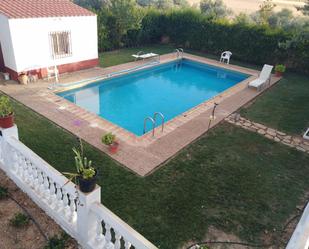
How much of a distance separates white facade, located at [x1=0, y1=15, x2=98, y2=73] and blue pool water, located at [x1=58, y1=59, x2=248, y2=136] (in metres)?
2.57

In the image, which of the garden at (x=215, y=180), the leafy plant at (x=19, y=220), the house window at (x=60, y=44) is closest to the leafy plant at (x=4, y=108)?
the leafy plant at (x=19, y=220)

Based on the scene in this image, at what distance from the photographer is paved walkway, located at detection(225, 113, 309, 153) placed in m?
10.7

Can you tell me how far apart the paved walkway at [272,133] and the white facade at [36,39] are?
35.3 ft

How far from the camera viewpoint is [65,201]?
18.2 ft

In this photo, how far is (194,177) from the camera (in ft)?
27.3

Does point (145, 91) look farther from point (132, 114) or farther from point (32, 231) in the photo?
point (32, 231)

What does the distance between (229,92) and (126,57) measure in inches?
383

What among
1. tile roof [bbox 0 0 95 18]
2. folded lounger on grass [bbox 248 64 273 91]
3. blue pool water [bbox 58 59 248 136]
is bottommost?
blue pool water [bbox 58 59 248 136]

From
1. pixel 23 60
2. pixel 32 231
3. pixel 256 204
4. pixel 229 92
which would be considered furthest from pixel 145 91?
pixel 32 231

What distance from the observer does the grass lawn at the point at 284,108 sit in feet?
40.4

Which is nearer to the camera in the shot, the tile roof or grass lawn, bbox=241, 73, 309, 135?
grass lawn, bbox=241, 73, 309, 135

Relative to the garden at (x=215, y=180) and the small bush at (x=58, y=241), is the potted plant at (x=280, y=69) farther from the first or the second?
the small bush at (x=58, y=241)

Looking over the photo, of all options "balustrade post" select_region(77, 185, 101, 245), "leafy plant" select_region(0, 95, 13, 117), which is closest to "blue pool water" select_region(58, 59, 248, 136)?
"leafy plant" select_region(0, 95, 13, 117)

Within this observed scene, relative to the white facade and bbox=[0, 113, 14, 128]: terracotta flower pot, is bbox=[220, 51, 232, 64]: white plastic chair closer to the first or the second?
the white facade
